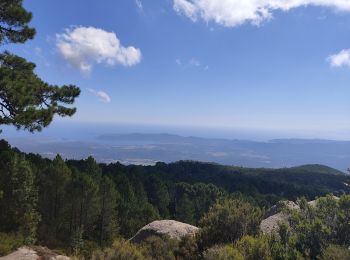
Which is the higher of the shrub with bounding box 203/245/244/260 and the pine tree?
the pine tree

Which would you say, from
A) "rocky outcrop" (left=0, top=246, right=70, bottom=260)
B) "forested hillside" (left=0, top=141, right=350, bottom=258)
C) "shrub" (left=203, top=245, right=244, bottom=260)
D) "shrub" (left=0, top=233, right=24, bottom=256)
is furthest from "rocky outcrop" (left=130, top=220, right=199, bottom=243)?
"shrub" (left=203, top=245, right=244, bottom=260)

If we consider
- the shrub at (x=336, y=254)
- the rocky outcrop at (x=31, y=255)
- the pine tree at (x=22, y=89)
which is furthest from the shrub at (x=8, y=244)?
the shrub at (x=336, y=254)

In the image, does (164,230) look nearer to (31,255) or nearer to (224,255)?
(31,255)

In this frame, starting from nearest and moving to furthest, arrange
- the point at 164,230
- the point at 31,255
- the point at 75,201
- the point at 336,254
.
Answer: the point at 336,254 → the point at 31,255 → the point at 164,230 → the point at 75,201

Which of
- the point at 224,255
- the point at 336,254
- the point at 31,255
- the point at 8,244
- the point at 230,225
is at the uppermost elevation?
the point at 336,254

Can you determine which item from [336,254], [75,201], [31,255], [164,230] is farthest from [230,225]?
[75,201]

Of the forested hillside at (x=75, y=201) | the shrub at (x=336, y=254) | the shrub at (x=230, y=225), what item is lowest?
the forested hillside at (x=75, y=201)

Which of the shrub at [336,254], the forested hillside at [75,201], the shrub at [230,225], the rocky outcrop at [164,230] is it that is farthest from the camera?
the forested hillside at [75,201]

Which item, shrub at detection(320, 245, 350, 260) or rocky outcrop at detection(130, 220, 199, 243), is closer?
shrub at detection(320, 245, 350, 260)

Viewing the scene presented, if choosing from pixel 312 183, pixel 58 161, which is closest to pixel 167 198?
pixel 58 161

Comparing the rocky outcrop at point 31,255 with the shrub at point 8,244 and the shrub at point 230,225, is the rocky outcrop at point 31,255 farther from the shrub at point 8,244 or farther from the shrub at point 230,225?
the shrub at point 230,225

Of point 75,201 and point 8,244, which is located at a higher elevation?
point 8,244

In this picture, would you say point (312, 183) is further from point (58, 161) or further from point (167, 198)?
point (58, 161)

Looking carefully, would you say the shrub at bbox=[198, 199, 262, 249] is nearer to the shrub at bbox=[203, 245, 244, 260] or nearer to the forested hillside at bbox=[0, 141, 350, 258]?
the forested hillside at bbox=[0, 141, 350, 258]
